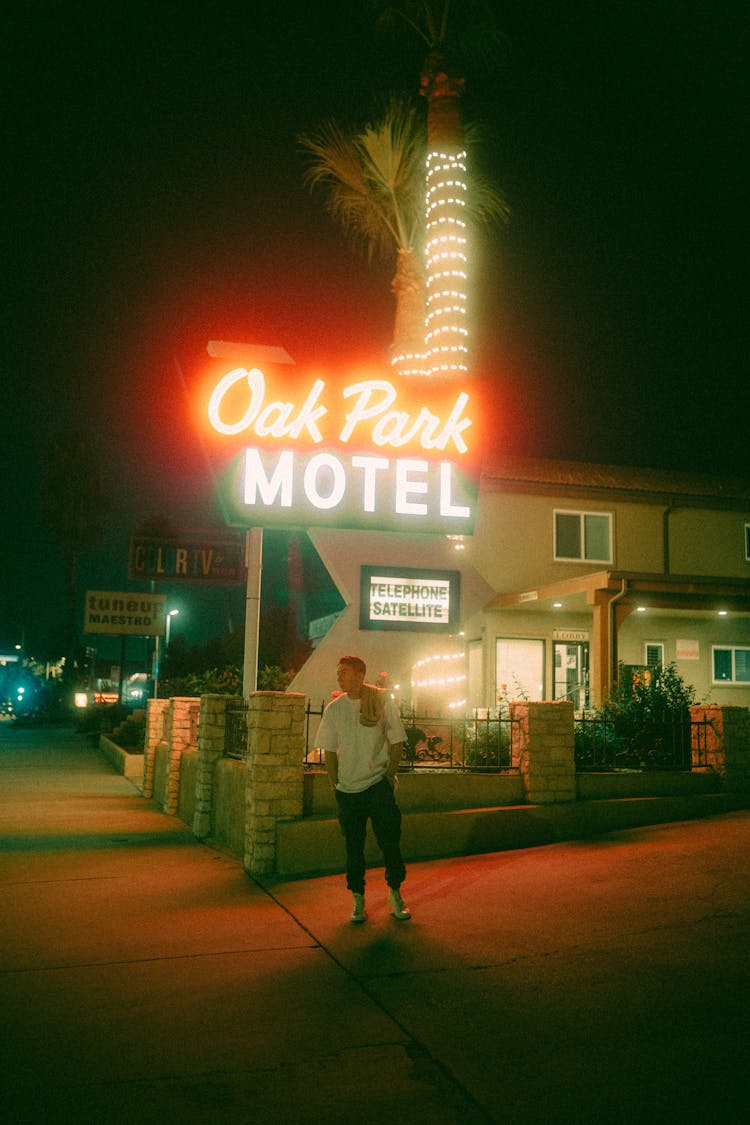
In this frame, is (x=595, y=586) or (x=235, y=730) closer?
(x=235, y=730)

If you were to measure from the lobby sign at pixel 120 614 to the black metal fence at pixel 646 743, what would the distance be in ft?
58.4

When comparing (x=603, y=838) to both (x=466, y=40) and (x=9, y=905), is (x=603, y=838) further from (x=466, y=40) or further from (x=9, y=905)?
(x=466, y=40)

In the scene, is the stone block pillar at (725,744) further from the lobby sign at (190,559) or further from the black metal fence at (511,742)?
the lobby sign at (190,559)

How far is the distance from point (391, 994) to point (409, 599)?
5.39 m

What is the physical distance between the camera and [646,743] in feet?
37.2

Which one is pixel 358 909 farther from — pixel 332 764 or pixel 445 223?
pixel 445 223

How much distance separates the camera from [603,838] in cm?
961

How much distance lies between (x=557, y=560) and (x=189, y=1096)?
17.1 meters

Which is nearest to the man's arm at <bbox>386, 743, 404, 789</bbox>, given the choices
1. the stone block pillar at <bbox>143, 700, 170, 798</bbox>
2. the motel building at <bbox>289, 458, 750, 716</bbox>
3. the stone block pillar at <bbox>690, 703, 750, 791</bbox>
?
the stone block pillar at <bbox>690, 703, 750, 791</bbox>

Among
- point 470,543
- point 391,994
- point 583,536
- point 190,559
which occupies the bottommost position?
point 391,994

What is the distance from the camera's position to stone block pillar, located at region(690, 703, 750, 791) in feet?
36.2

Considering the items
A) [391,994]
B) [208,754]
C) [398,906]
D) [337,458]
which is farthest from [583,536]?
[391,994]

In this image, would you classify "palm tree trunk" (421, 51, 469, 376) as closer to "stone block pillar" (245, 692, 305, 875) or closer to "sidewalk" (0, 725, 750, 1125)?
"stone block pillar" (245, 692, 305, 875)

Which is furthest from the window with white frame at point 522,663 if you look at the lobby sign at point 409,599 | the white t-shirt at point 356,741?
the white t-shirt at point 356,741
